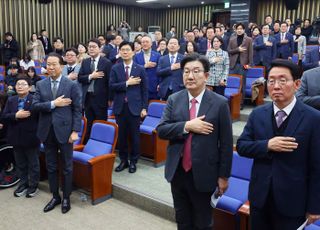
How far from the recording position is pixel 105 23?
12.5 m

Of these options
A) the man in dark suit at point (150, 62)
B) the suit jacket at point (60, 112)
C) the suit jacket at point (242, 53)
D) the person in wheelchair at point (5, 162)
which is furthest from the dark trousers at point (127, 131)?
the suit jacket at point (242, 53)

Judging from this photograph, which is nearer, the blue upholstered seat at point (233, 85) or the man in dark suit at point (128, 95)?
the man in dark suit at point (128, 95)

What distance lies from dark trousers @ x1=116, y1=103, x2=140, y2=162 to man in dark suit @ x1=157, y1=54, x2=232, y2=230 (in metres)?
1.66

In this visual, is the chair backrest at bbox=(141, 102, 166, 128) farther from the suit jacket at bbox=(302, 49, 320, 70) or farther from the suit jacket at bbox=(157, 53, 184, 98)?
the suit jacket at bbox=(302, 49, 320, 70)

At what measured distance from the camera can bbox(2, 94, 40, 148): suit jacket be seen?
3.27 m

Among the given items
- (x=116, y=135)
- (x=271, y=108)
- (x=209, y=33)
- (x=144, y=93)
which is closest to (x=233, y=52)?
(x=209, y=33)

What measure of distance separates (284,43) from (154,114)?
3.53 metres

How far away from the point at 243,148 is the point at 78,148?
2.36m

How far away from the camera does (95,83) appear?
3729 millimetres

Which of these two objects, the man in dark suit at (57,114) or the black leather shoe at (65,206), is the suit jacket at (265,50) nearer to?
the man in dark suit at (57,114)

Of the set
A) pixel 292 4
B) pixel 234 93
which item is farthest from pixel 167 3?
pixel 234 93

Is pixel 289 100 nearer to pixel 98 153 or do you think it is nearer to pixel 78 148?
pixel 98 153

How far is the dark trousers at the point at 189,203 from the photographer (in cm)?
186

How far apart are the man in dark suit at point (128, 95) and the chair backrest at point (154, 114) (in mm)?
527
